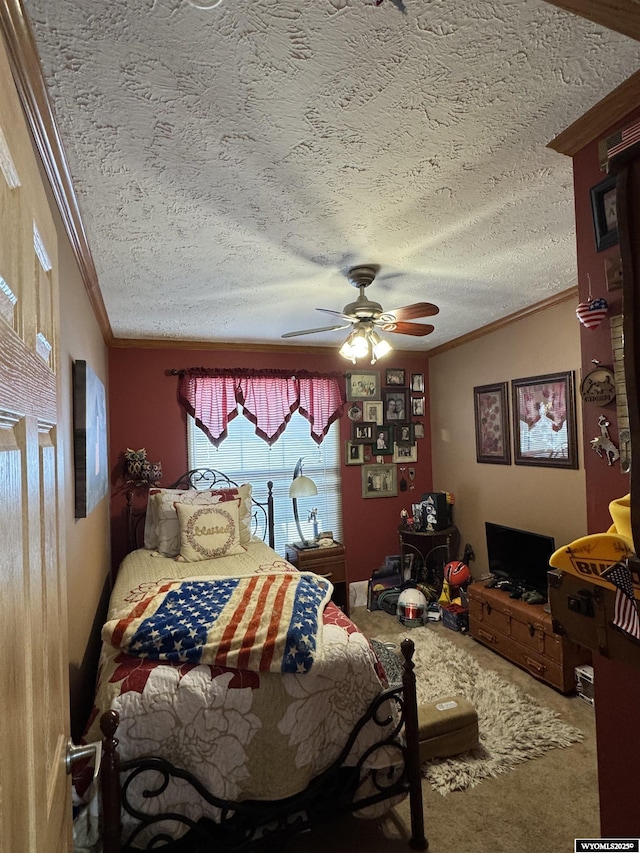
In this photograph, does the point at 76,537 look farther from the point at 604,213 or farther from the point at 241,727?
the point at 604,213

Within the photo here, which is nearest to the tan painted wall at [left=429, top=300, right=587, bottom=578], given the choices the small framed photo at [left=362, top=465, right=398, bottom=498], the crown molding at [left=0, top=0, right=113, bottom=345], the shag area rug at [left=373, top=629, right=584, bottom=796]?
the small framed photo at [left=362, top=465, right=398, bottom=498]

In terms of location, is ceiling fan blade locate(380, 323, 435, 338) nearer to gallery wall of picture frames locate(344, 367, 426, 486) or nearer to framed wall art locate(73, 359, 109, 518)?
framed wall art locate(73, 359, 109, 518)

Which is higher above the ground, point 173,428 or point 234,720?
point 173,428

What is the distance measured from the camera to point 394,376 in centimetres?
478

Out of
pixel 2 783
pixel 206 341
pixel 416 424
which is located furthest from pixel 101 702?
pixel 416 424

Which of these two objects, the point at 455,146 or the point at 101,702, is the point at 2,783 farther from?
the point at 455,146

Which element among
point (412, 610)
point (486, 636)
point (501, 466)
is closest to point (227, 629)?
point (486, 636)

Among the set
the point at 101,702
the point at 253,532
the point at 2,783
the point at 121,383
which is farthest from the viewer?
the point at 253,532

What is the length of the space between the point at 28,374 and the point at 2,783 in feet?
1.50

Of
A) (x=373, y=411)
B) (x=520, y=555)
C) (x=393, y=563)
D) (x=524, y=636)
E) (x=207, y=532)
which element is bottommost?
(x=524, y=636)

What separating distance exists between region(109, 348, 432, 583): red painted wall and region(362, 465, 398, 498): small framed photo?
61 millimetres

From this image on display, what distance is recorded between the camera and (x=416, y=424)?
4863 mm

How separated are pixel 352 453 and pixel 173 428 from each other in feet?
5.77

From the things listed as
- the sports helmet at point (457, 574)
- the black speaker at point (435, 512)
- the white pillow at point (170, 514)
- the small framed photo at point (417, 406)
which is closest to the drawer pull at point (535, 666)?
the sports helmet at point (457, 574)
